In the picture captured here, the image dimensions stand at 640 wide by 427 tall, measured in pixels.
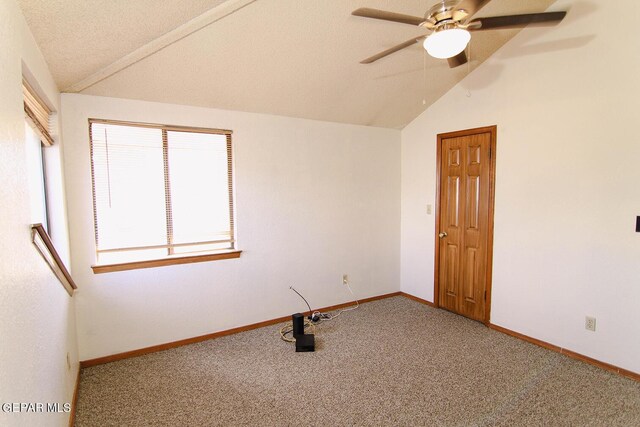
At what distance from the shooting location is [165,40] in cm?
224

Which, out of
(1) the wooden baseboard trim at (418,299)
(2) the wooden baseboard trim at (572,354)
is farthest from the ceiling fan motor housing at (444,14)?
(1) the wooden baseboard trim at (418,299)

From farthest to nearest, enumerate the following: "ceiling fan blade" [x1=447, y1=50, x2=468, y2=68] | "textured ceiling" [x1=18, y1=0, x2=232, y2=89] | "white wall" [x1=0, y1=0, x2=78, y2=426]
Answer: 1. "ceiling fan blade" [x1=447, y1=50, x2=468, y2=68]
2. "textured ceiling" [x1=18, y1=0, x2=232, y2=89]
3. "white wall" [x1=0, y1=0, x2=78, y2=426]

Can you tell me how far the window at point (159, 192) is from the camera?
9.24 ft

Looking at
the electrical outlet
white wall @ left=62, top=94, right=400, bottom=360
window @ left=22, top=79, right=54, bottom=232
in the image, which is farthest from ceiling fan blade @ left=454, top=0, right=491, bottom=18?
the electrical outlet

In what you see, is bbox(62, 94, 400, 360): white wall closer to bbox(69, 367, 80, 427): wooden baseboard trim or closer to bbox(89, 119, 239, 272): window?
bbox(89, 119, 239, 272): window

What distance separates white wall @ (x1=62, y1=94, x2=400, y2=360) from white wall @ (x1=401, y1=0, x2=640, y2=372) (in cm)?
138

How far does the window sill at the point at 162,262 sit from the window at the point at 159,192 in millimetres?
15

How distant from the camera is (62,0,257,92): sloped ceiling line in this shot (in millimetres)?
2110

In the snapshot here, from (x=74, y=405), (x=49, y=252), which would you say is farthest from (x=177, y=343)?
(x=49, y=252)

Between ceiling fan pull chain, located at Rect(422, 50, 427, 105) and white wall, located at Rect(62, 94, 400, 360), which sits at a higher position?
ceiling fan pull chain, located at Rect(422, 50, 427, 105)

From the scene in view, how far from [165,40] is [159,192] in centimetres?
132

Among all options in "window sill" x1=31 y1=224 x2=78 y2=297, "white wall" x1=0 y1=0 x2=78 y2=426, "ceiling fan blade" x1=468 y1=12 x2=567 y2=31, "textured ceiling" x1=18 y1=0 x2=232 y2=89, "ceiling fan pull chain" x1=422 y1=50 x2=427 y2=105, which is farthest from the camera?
"ceiling fan pull chain" x1=422 y1=50 x2=427 y2=105

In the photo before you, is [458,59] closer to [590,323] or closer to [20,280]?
[590,323]

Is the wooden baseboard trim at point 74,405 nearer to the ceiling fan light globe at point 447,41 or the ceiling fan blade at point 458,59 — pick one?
the ceiling fan light globe at point 447,41
